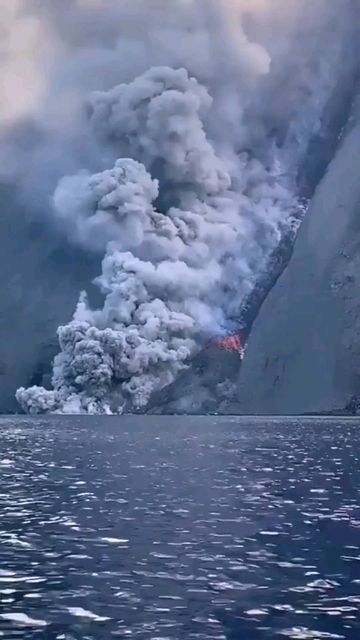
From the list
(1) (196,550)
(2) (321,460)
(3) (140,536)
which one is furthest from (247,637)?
(2) (321,460)

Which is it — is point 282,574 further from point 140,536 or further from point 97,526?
point 97,526

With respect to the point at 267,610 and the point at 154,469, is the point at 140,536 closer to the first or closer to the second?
the point at 267,610

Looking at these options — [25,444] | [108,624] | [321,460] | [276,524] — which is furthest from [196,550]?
[25,444]

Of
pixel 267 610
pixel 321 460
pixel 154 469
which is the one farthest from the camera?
pixel 321 460

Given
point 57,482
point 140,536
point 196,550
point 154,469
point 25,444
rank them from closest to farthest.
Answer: point 196,550, point 140,536, point 57,482, point 154,469, point 25,444

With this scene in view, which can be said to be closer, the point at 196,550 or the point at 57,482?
the point at 196,550

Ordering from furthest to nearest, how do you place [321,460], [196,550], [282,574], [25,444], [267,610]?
[25,444] < [321,460] < [196,550] < [282,574] < [267,610]
